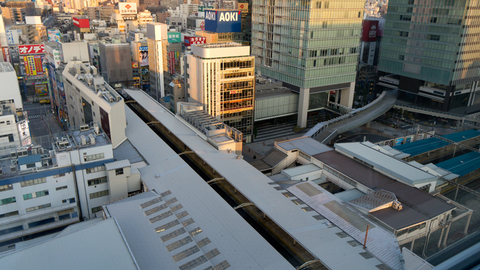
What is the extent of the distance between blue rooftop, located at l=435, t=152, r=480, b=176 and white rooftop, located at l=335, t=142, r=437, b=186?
1106 centimetres

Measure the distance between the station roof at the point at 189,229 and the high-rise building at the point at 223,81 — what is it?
29.7 meters

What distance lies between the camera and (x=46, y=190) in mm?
47875

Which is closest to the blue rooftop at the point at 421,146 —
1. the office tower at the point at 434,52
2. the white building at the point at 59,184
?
the office tower at the point at 434,52

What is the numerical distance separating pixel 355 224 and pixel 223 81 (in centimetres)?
4538

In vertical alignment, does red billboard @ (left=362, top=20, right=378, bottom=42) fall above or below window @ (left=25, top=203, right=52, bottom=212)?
above

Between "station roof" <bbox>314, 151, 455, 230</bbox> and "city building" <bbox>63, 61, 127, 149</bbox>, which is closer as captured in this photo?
"station roof" <bbox>314, 151, 455, 230</bbox>

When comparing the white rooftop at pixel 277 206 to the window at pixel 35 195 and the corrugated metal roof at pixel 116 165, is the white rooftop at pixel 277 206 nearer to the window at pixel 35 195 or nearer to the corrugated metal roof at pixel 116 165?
the corrugated metal roof at pixel 116 165

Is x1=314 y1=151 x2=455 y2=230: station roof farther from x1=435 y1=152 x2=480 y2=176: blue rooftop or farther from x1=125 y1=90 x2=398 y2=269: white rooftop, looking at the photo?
x1=435 y1=152 x2=480 y2=176: blue rooftop

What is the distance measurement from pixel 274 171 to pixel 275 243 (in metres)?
26.8

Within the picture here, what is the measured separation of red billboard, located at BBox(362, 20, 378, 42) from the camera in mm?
149750

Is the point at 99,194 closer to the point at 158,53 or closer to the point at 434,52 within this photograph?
the point at 158,53

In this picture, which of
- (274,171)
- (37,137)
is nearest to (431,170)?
(274,171)

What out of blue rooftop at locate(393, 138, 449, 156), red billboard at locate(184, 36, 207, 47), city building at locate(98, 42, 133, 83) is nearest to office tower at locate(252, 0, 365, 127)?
blue rooftop at locate(393, 138, 449, 156)

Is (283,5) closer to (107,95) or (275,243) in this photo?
(107,95)
